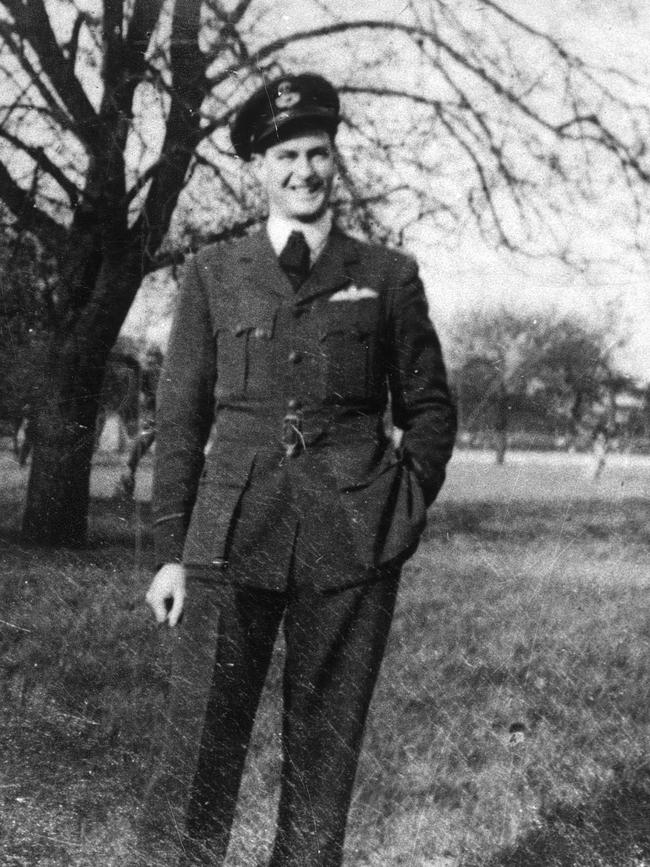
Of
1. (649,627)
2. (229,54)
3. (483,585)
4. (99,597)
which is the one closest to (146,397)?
(99,597)

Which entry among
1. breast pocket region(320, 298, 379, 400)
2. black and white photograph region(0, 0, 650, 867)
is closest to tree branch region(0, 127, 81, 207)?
black and white photograph region(0, 0, 650, 867)

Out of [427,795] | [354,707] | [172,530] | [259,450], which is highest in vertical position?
[259,450]

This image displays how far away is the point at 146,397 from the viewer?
2.48 m

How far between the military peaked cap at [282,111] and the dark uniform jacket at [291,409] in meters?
0.30

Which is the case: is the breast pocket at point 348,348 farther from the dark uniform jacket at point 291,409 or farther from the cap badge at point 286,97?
the cap badge at point 286,97

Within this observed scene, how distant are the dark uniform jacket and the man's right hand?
0.14 feet

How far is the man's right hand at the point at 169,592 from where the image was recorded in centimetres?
200

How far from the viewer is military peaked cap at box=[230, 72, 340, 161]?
6.86 ft

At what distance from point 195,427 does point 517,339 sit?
1182 millimetres

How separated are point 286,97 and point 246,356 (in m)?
0.65

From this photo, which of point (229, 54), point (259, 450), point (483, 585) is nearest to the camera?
point (259, 450)

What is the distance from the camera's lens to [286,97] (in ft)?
6.94

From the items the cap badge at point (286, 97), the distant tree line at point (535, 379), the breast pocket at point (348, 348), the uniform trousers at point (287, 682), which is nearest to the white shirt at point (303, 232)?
the breast pocket at point (348, 348)

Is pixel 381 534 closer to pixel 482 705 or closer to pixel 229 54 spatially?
pixel 482 705
